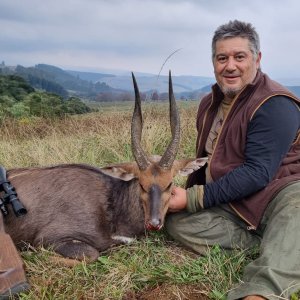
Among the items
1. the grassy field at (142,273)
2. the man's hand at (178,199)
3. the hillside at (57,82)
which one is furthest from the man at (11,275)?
the hillside at (57,82)

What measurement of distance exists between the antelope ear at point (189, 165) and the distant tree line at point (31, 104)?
9.04m

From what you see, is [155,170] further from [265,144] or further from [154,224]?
[265,144]

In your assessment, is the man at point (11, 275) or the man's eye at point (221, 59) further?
the man's eye at point (221, 59)

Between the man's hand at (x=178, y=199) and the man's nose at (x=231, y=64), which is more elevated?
the man's nose at (x=231, y=64)

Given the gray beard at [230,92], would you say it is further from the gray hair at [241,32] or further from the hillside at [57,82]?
the hillside at [57,82]

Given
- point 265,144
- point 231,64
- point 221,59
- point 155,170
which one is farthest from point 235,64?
point 155,170

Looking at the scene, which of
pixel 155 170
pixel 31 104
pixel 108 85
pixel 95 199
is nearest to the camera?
pixel 155 170

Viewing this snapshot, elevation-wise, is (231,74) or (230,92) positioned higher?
(231,74)

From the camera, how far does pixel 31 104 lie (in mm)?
17016

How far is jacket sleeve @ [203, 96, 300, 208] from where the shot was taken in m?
4.54

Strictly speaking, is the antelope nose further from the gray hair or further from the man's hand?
the gray hair

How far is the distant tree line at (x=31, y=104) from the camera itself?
14.8 m

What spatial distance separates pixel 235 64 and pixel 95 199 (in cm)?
207

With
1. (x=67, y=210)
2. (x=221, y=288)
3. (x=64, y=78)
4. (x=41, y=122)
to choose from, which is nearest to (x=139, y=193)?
(x=67, y=210)
